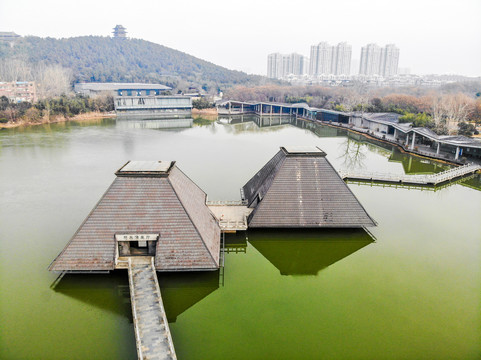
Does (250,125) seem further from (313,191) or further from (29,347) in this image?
(29,347)

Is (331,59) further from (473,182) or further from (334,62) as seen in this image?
(473,182)

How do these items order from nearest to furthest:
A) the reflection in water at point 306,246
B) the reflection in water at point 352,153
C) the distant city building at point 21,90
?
the reflection in water at point 306,246, the reflection in water at point 352,153, the distant city building at point 21,90

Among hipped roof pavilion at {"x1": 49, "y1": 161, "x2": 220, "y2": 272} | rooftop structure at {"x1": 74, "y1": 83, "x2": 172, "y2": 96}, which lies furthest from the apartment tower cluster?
hipped roof pavilion at {"x1": 49, "y1": 161, "x2": 220, "y2": 272}

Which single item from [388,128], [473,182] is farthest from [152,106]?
[473,182]

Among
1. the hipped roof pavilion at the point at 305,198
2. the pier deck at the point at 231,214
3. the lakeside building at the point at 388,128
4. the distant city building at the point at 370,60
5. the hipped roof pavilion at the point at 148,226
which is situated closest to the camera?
the hipped roof pavilion at the point at 148,226

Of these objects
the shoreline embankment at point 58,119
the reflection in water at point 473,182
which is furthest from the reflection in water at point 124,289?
the shoreline embankment at point 58,119

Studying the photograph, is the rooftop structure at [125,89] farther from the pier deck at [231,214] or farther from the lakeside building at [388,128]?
the pier deck at [231,214]

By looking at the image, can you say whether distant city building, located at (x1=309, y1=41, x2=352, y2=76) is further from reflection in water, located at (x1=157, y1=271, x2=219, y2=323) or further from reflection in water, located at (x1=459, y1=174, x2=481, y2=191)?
reflection in water, located at (x1=157, y1=271, x2=219, y2=323)

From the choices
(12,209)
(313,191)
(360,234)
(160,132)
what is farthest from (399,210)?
(160,132)
